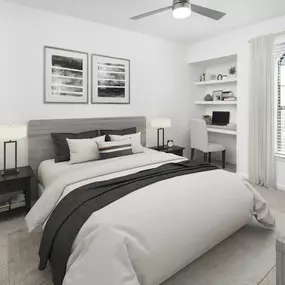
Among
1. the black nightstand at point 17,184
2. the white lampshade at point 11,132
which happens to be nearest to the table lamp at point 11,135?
the white lampshade at point 11,132

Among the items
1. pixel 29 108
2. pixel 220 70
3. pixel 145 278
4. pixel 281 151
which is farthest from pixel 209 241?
pixel 220 70

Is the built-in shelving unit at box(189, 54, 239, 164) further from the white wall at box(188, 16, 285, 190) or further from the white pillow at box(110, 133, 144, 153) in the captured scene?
the white pillow at box(110, 133, 144, 153)

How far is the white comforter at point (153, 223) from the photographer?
1331 millimetres

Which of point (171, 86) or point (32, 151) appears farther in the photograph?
point (171, 86)

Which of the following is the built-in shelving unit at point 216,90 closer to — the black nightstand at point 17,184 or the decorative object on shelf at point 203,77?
the decorative object on shelf at point 203,77

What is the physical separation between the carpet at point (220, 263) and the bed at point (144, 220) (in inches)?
5.6

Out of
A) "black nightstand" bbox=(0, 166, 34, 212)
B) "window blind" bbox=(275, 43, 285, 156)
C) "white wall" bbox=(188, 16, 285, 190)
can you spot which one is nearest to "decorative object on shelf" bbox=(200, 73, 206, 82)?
"white wall" bbox=(188, 16, 285, 190)

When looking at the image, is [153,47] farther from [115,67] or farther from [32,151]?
[32,151]

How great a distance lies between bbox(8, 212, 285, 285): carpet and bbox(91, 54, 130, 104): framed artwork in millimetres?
2277

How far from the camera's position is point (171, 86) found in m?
4.71

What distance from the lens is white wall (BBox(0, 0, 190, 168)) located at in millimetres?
3049

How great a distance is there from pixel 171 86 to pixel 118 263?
3909 mm

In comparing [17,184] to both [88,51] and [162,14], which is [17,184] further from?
[162,14]

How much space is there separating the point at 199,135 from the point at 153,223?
3.26 meters
